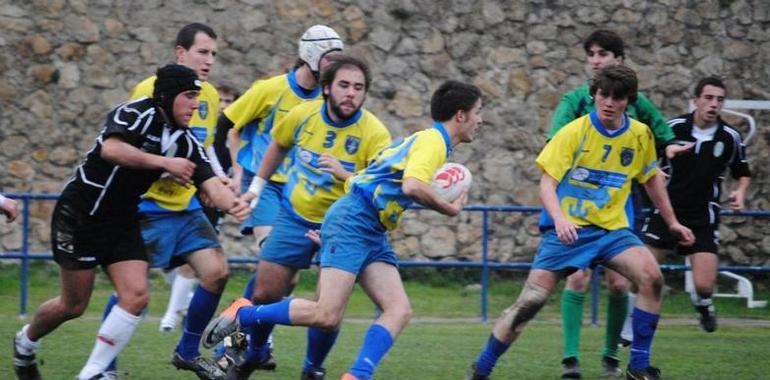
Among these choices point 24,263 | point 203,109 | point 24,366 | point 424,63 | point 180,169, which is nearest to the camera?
point 180,169

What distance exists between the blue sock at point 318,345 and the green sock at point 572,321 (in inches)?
67.2

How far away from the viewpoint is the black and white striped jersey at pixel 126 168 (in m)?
6.90

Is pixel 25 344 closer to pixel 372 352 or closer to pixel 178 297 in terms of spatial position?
pixel 372 352

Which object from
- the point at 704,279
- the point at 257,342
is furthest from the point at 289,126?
the point at 704,279

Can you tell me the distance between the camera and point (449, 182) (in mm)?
6863

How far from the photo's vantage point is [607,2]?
14219mm

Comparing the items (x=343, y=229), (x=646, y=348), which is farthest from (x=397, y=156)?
(x=646, y=348)

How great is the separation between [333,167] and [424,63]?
21.1 feet

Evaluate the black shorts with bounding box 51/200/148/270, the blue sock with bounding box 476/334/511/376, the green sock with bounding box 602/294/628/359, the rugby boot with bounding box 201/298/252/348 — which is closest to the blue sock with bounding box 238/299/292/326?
the rugby boot with bounding box 201/298/252/348

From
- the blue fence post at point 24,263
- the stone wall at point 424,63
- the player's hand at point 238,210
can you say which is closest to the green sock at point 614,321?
the player's hand at point 238,210

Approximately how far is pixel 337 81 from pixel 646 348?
7.63 ft

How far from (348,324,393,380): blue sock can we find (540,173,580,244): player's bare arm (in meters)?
1.29

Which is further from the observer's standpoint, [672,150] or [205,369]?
[672,150]

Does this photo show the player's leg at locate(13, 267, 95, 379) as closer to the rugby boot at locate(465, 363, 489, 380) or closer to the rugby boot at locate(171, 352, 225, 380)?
the rugby boot at locate(171, 352, 225, 380)
